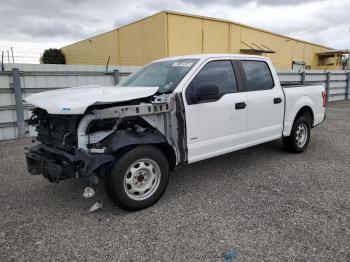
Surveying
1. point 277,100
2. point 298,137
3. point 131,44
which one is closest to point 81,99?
point 277,100

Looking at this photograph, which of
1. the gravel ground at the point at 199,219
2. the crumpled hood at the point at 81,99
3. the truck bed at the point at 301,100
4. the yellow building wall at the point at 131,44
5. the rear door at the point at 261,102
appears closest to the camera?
the gravel ground at the point at 199,219

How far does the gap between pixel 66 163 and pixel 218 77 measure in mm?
2392

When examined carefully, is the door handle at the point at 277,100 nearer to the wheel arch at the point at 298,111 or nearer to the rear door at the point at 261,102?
the rear door at the point at 261,102

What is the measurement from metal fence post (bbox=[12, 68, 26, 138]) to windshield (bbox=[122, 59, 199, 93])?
13.4 ft

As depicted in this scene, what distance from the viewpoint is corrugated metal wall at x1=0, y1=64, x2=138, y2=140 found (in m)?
7.79

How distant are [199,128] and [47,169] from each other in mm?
1929

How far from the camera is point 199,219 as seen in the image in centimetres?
355

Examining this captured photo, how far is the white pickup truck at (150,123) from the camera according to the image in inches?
137

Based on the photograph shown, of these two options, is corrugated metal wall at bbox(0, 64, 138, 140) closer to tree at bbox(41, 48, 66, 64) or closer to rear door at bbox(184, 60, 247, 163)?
rear door at bbox(184, 60, 247, 163)

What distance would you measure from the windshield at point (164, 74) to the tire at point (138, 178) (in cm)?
92

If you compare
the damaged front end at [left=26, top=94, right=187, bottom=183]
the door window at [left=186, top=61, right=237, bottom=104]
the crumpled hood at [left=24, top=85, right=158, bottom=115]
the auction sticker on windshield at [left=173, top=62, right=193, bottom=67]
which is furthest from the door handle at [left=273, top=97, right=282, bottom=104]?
the crumpled hood at [left=24, top=85, right=158, bottom=115]

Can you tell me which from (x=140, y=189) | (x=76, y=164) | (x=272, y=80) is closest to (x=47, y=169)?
(x=76, y=164)

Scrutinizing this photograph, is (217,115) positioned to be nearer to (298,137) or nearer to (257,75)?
(257,75)

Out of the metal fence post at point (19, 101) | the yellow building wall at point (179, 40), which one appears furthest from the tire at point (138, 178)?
the yellow building wall at point (179, 40)
